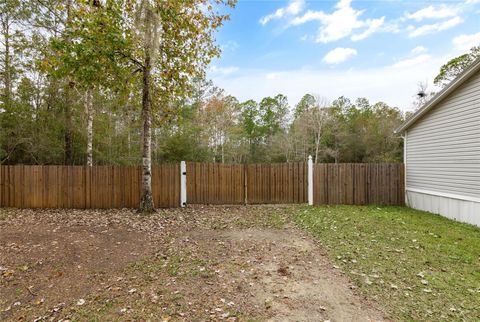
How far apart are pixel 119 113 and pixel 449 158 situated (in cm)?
1435

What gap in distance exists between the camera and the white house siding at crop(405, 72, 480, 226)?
5.90 meters

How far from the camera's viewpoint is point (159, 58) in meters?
6.88

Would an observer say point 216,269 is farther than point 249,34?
No

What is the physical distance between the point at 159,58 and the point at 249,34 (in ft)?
18.6

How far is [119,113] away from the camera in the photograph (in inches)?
534

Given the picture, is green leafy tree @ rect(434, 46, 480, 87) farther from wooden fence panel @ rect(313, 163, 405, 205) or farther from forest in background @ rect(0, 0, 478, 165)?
wooden fence panel @ rect(313, 163, 405, 205)

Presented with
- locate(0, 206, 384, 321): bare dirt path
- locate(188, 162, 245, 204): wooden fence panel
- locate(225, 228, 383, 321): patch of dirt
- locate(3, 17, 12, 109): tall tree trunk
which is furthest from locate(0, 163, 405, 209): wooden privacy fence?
locate(3, 17, 12, 109): tall tree trunk

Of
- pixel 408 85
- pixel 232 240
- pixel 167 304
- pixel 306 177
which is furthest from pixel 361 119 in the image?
pixel 167 304

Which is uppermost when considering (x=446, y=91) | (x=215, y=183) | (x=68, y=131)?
(x=446, y=91)

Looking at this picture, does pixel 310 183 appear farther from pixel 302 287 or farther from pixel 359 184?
pixel 302 287

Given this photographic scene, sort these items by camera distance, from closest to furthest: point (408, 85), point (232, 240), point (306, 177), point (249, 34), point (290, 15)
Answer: point (232, 240) → point (306, 177) → point (290, 15) → point (249, 34) → point (408, 85)

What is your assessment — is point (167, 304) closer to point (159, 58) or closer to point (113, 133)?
point (159, 58)

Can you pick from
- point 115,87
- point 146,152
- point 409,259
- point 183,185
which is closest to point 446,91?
point 409,259

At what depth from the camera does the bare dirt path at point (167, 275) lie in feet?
8.18
